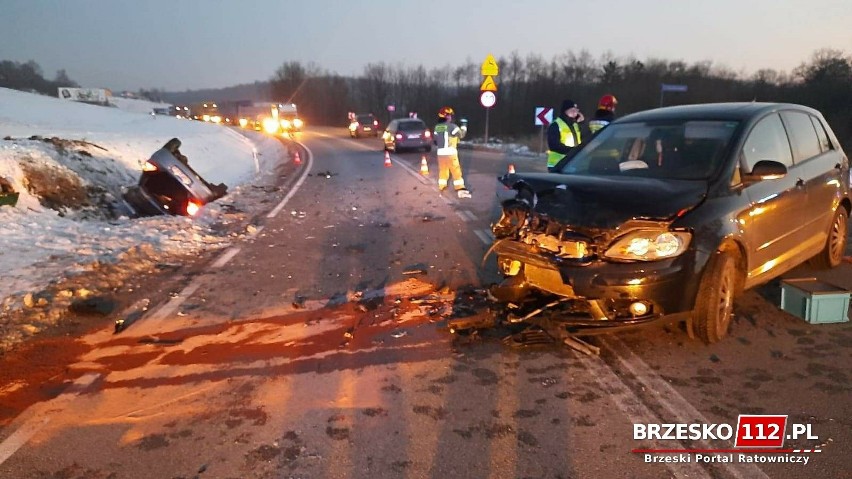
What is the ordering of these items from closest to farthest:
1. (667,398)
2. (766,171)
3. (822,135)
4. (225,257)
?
1. (667,398)
2. (766,171)
3. (822,135)
4. (225,257)

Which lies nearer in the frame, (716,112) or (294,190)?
(716,112)

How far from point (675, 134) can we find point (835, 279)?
2465 millimetres

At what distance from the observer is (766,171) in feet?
15.1

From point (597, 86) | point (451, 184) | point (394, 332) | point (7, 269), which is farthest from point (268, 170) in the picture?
point (597, 86)

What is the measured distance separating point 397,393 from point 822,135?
5.13 meters

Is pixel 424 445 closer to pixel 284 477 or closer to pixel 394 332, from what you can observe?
pixel 284 477

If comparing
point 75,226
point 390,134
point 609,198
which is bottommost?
point 75,226

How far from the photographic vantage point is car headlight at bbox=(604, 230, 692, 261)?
417 centimetres

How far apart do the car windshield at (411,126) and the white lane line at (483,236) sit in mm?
18229

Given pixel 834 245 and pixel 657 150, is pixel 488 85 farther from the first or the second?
pixel 657 150

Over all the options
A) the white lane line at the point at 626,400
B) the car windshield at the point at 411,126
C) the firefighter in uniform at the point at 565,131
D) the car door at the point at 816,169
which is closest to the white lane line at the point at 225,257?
the firefighter in uniform at the point at 565,131

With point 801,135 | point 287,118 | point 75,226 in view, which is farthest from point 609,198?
point 287,118

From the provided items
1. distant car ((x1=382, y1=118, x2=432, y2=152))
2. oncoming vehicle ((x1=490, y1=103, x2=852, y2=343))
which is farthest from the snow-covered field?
distant car ((x1=382, y1=118, x2=432, y2=152))

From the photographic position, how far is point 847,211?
21.5 feet
